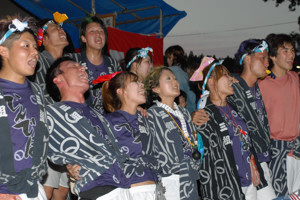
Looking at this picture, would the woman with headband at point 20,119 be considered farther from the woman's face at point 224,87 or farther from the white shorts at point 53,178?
the woman's face at point 224,87

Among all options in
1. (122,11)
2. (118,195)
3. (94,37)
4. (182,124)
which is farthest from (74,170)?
(122,11)

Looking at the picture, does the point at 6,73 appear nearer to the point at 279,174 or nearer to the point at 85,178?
the point at 85,178

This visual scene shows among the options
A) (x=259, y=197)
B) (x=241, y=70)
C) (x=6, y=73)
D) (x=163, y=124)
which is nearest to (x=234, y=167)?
(x=259, y=197)

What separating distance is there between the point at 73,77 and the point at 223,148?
5.58 feet

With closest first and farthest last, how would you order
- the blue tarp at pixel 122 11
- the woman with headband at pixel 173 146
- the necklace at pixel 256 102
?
the woman with headband at pixel 173 146 < the necklace at pixel 256 102 < the blue tarp at pixel 122 11

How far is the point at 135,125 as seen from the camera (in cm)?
323

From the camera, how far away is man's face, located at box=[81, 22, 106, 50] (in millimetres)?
4312

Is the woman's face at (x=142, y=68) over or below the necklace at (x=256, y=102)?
over

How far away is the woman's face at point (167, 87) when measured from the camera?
3793 millimetres

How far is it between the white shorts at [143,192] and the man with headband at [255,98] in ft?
4.65

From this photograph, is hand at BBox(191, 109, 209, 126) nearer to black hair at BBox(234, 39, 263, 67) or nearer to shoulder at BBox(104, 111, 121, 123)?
shoulder at BBox(104, 111, 121, 123)

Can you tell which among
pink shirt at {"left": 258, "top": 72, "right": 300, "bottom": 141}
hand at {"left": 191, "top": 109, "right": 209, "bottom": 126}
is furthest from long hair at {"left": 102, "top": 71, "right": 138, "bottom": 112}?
pink shirt at {"left": 258, "top": 72, "right": 300, "bottom": 141}

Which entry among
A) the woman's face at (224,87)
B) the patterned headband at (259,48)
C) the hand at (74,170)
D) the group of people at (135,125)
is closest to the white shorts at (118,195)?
the group of people at (135,125)

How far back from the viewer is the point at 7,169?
89.5 inches
